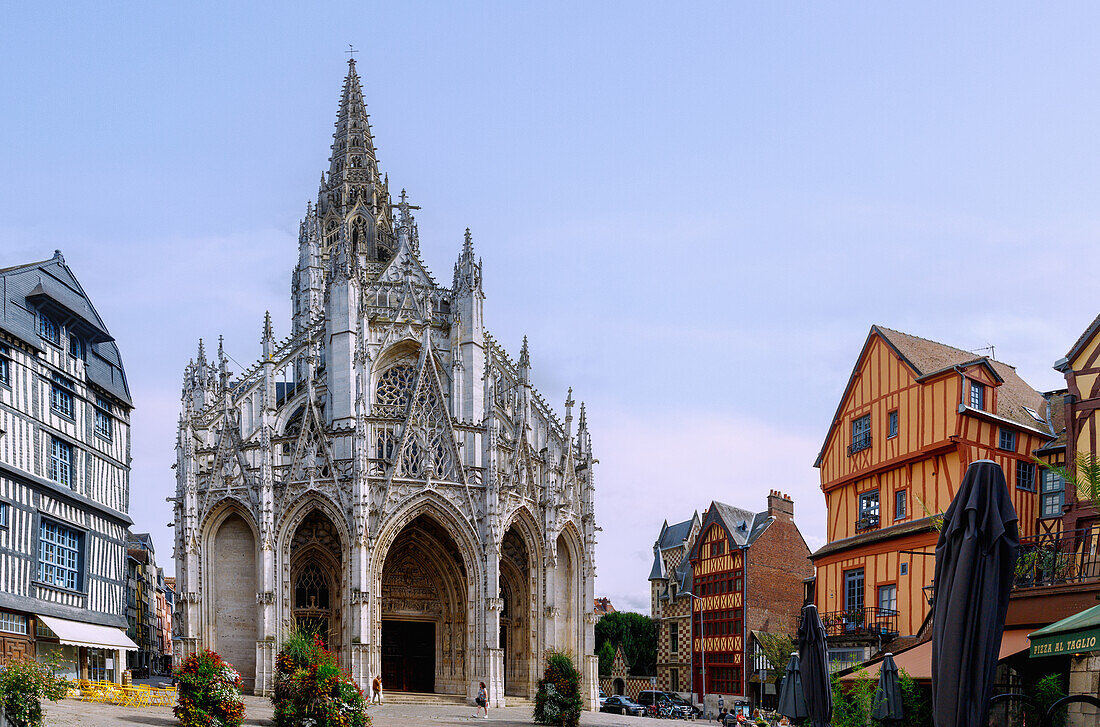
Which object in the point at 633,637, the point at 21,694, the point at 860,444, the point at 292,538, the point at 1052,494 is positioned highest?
the point at 860,444

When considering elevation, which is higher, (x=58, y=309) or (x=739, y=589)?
(x=58, y=309)

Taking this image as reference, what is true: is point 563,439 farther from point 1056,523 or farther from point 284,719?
point 284,719

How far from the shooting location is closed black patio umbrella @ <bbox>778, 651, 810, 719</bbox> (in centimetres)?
1956

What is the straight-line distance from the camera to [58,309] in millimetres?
32969

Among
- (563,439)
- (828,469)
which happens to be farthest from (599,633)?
(828,469)

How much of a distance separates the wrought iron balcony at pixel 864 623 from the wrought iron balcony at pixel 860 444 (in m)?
4.45

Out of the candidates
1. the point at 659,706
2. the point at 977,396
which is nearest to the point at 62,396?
the point at 977,396

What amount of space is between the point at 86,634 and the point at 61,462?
5.18 meters

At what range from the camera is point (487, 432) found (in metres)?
40.9

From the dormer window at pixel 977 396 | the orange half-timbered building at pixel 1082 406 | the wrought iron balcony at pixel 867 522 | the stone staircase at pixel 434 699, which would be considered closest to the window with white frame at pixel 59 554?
the stone staircase at pixel 434 699

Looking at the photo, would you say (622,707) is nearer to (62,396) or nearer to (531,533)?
(531,533)

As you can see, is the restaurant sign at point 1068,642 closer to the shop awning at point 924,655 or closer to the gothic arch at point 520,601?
the shop awning at point 924,655

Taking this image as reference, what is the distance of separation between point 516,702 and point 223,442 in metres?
14.1

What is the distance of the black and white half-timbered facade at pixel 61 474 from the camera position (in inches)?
1185
